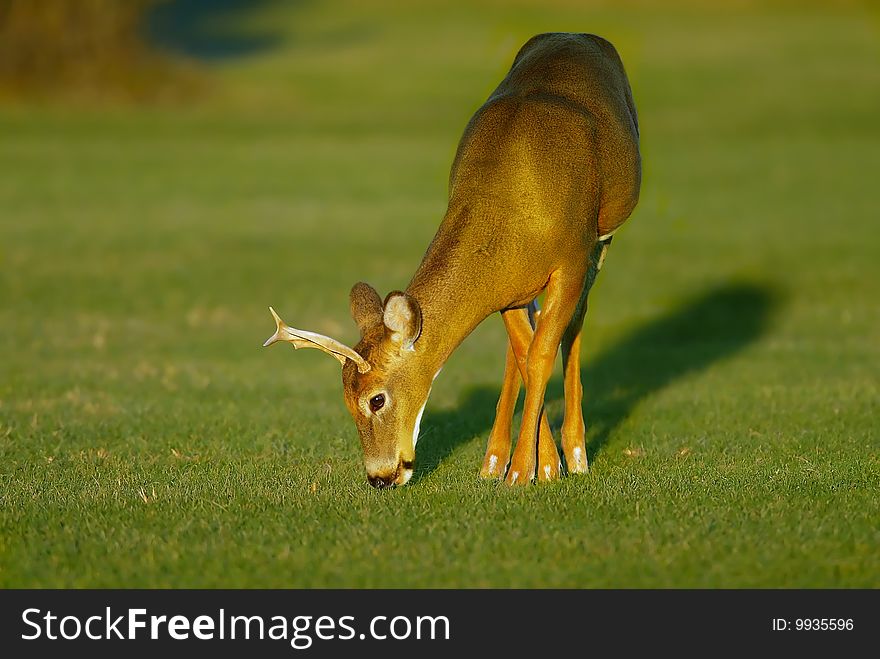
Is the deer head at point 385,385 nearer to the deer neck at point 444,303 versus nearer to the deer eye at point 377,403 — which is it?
the deer eye at point 377,403

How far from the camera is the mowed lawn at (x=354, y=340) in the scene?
6852 mm

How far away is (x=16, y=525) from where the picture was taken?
7.35 meters

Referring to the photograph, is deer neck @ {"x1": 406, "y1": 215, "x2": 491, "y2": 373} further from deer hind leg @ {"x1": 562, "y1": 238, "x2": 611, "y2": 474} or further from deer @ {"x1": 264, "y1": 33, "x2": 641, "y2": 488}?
deer hind leg @ {"x1": 562, "y1": 238, "x2": 611, "y2": 474}

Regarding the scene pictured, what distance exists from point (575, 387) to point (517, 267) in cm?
158

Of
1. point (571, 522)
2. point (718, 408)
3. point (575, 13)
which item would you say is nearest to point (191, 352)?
point (718, 408)

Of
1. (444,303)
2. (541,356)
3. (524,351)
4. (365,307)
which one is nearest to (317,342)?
(365,307)

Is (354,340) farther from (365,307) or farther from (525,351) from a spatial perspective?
(365,307)

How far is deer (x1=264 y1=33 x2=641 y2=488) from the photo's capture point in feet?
24.8

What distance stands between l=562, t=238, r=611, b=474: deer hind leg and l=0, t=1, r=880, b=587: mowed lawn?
21cm

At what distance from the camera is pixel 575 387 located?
9219 mm

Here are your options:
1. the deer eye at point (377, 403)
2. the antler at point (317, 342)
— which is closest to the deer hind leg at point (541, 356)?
the deer eye at point (377, 403)
